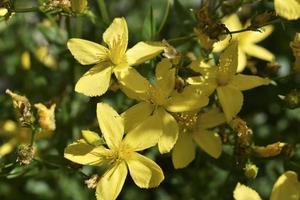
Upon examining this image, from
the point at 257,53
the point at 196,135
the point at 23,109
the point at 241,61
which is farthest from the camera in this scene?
the point at 257,53

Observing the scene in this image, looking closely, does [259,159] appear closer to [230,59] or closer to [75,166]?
[230,59]

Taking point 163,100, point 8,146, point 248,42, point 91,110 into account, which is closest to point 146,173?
point 163,100

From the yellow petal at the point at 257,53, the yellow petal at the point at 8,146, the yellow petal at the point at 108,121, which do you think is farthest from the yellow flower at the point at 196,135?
the yellow petal at the point at 8,146

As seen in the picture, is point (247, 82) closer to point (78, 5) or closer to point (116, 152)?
point (116, 152)

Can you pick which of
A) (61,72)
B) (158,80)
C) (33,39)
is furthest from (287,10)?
(33,39)

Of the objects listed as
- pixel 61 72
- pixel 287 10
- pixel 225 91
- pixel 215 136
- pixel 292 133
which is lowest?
pixel 292 133

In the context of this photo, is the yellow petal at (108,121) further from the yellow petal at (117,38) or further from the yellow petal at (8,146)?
the yellow petal at (8,146)

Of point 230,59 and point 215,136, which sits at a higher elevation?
point 230,59

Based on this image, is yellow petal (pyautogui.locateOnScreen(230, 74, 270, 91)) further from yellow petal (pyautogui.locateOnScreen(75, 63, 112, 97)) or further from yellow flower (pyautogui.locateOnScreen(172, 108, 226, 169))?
yellow petal (pyautogui.locateOnScreen(75, 63, 112, 97))
